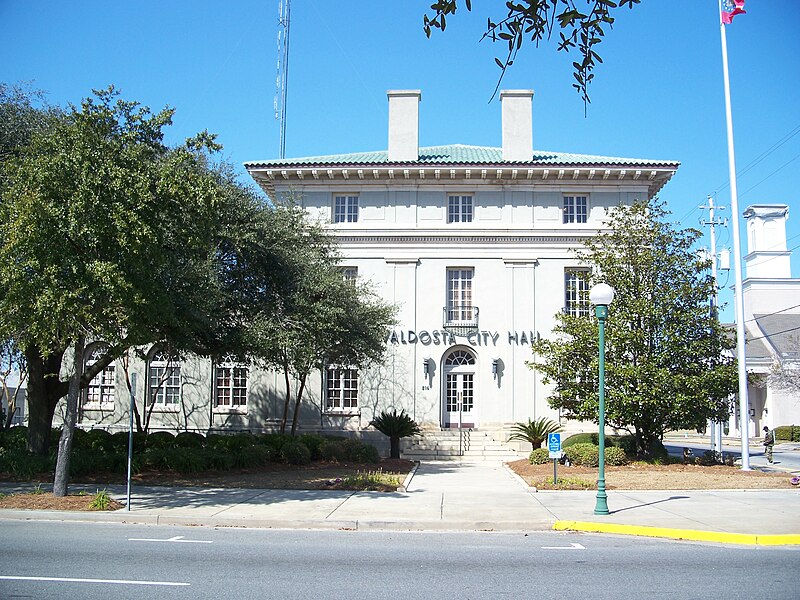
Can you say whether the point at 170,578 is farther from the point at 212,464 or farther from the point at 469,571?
the point at 212,464

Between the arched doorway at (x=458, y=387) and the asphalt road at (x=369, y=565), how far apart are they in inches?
751

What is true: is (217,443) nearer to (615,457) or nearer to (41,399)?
(41,399)

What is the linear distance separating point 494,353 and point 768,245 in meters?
45.8

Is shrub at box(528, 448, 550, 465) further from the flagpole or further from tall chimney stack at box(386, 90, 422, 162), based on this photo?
tall chimney stack at box(386, 90, 422, 162)

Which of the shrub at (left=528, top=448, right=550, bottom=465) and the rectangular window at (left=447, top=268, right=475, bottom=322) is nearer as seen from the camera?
the shrub at (left=528, top=448, right=550, bottom=465)

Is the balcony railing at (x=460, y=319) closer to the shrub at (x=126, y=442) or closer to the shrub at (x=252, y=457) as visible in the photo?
the shrub at (x=252, y=457)

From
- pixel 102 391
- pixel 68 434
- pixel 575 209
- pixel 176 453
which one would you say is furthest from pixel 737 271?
pixel 102 391

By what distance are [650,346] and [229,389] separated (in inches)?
710

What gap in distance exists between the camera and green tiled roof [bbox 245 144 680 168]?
101 ft

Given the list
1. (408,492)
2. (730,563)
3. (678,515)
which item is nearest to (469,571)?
(730,563)

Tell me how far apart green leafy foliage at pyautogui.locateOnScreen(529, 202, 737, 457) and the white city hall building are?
6684mm

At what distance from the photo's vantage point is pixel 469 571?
343 inches

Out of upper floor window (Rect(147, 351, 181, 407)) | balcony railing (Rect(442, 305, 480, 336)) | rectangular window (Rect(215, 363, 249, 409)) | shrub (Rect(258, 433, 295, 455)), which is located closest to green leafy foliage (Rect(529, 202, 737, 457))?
balcony railing (Rect(442, 305, 480, 336))

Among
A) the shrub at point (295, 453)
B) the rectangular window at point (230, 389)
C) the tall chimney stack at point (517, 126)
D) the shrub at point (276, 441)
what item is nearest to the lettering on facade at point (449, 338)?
the rectangular window at point (230, 389)
